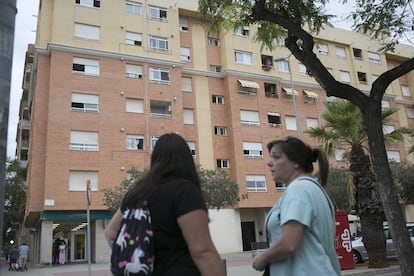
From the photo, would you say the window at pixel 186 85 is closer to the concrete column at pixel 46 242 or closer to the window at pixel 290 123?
the window at pixel 290 123

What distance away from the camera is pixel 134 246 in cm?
232

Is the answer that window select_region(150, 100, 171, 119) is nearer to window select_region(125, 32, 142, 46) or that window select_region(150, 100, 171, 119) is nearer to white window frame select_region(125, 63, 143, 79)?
white window frame select_region(125, 63, 143, 79)

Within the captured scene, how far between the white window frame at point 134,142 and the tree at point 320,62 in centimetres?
2176

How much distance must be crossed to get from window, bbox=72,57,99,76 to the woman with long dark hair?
30569 millimetres

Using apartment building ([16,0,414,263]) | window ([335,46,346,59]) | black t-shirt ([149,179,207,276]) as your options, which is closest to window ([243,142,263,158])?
apartment building ([16,0,414,263])

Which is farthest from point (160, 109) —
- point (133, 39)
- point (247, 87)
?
point (247, 87)

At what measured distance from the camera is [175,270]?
7.68ft

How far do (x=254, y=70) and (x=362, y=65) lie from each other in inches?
560

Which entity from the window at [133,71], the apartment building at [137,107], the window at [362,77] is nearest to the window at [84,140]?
the apartment building at [137,107]

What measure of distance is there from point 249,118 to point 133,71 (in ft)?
35.5

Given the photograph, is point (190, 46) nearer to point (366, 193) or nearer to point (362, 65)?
point (362, 65)

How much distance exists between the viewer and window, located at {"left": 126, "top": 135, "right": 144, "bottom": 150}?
3179 cm

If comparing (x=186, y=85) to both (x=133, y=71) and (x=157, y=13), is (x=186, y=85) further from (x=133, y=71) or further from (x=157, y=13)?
(x=157, y=13)

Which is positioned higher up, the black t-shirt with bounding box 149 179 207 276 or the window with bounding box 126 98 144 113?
the window with bounding box 126 98 144 113
